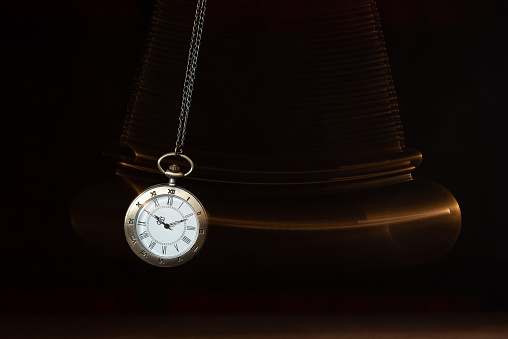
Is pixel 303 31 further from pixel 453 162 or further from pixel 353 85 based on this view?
pixel 453 162

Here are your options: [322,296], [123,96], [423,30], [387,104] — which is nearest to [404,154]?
[387,104]

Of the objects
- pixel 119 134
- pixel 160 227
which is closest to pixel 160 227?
pixel 160 227

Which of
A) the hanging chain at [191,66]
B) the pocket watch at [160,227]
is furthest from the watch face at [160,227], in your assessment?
the hanging chain at [191,66]

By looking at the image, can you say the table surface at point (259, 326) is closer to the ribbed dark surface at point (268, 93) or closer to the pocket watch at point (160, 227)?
the pocket watch at point (160, 227)

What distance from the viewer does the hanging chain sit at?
9.69 feet

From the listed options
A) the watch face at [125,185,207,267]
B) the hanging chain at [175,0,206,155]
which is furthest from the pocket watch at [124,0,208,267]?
the hanging chain at [175,0,206,155]

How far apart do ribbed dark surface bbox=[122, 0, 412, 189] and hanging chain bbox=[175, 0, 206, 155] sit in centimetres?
3

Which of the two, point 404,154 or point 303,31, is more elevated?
point 303,31

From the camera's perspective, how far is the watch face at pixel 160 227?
264 cm

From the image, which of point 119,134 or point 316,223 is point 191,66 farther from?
point 316,223

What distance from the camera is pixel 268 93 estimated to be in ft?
9.96

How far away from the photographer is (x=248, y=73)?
3020 millimetres

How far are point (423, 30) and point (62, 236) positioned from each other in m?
2.15

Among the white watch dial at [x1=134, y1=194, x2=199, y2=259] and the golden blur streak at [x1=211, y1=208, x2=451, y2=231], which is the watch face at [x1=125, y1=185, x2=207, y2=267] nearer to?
the white watch dial at [x1=134, y1=194, x2=199, y2=259]
